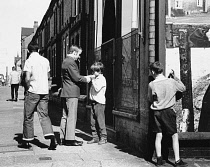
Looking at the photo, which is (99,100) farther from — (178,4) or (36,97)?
(178,4)

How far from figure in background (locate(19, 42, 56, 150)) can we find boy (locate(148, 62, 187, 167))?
2.22 meters

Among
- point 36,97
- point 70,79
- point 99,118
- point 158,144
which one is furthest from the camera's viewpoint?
point 99,118

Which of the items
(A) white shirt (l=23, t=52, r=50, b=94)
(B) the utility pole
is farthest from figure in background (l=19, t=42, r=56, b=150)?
(B) the utility pole

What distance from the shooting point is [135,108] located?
24.5ft

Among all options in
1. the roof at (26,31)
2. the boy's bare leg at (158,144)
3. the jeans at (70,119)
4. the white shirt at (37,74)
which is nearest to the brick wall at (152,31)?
the boy's bare leg at (158,144)

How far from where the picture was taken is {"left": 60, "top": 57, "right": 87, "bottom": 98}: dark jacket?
7.77m

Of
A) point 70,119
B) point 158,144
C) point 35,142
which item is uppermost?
point 70,119

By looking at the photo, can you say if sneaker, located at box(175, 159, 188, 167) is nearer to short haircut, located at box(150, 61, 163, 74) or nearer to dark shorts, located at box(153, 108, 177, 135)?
dark shorts, located at box(153, 108, 177, 135)

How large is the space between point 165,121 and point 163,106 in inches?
9.2

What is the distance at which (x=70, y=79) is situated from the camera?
7832mm

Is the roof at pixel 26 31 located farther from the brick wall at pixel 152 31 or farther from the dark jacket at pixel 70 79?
the brick wall at pixel 152 31

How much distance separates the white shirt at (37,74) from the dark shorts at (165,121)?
93.3 inches

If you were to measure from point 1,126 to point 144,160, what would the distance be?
566 cm

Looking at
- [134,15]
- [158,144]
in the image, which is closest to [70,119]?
[158,144]
